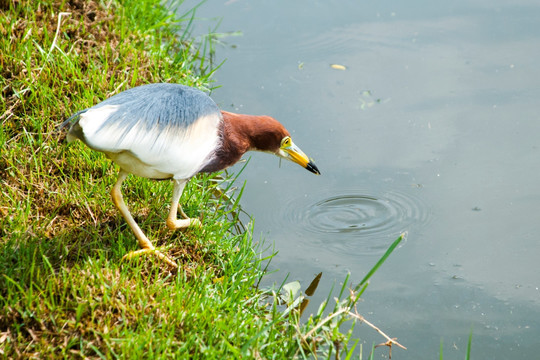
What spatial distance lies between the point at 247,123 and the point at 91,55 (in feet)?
5.09

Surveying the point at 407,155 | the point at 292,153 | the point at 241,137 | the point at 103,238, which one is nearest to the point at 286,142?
the point at 292,153

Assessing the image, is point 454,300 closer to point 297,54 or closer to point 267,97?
point 267,97

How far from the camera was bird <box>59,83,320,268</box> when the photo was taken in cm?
311

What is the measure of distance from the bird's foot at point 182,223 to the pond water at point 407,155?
1.61 ft

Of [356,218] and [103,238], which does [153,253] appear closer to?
A: [103,238]

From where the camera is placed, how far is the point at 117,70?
15.2 feet

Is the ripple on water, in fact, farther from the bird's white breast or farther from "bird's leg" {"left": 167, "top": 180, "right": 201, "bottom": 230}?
the bird's white breast

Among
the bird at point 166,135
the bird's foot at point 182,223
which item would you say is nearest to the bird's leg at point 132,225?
the bird at point 166,135

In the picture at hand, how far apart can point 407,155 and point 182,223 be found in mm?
1622

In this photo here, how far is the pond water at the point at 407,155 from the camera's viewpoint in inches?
145

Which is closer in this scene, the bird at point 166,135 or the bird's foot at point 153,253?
the bird at point 166,135

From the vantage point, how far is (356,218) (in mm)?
4168

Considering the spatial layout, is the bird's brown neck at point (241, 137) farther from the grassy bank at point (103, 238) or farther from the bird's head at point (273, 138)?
the grassy bank at point (103, 238)

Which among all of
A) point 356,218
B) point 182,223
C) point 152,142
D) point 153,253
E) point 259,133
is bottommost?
point 153,253
